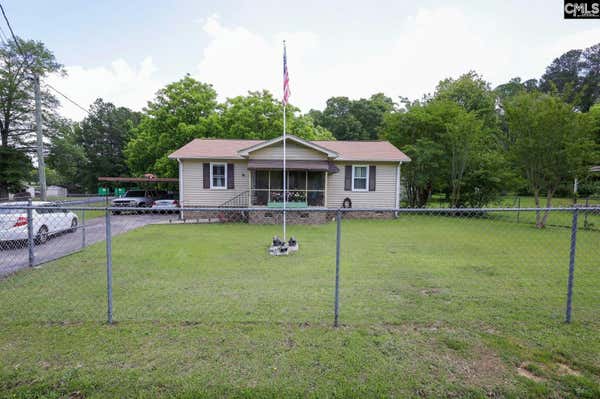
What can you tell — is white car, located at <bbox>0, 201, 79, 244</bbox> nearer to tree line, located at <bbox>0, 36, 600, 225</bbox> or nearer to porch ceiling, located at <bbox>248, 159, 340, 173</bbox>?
porch ceiling, located at <bbox>248, 159, 340, 173</bbox>

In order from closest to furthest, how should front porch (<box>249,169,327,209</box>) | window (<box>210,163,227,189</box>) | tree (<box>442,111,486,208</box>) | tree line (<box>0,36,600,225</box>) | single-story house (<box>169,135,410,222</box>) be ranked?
1. tree line (<box>0,36,600,225</box>)
2. single-story house (<box>169,135,410,222</box>)
3. front porch (<box>249,169,327,209</box>)
4. window (<box>210,163,227,189</box>)
5. tree (<box>442,111,486,208</box>)

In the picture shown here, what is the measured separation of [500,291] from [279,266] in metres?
4.22

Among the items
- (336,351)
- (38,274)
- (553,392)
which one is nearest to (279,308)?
(336,351)

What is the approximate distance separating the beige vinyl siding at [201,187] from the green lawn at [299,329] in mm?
8462

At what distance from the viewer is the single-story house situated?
14.2 metres

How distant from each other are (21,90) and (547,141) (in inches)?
1390

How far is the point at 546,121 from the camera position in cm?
1155

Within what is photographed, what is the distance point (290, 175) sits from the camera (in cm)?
1584

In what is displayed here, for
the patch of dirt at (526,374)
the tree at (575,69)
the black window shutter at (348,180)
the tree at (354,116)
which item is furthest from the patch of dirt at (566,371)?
the tree at (575,69)

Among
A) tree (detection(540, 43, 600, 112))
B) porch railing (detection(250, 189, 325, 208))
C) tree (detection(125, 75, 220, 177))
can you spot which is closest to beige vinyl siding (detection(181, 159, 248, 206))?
porch railing (detection(250, 189, 325, 208))

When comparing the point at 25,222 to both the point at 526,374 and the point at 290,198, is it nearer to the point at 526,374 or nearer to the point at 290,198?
the point at 290,198

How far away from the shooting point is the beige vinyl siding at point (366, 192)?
15.7 m

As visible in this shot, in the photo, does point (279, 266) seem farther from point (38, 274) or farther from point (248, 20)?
point (248, 20)

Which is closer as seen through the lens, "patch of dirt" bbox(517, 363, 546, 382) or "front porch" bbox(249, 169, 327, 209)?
"patch of dirt" bbox(517, 363, 546, 382)
